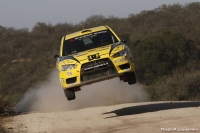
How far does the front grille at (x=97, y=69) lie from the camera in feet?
40.2

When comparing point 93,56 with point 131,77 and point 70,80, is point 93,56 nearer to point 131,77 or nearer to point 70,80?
point 70,80

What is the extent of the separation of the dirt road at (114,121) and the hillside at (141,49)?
9.78 ft

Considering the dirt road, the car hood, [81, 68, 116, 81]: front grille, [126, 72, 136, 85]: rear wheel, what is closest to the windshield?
the car hood

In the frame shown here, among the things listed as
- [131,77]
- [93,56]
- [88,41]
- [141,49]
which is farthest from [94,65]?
[141,49]

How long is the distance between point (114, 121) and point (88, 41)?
294 cm

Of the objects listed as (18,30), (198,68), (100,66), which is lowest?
(198,68)

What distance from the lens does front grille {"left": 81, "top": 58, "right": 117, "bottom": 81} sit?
12.2 meters

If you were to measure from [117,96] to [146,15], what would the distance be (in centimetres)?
5246

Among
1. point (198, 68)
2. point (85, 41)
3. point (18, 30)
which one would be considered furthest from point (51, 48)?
point (85, 41)

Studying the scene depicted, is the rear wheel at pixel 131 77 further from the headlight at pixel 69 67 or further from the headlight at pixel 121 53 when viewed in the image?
the headlight at pixel 69 67

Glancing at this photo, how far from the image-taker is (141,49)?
37781mm

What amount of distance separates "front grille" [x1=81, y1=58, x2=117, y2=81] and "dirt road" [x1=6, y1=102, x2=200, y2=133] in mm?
1065

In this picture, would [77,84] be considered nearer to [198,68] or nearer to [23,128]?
[23,128]

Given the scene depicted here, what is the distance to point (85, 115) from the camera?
517 inches
